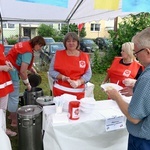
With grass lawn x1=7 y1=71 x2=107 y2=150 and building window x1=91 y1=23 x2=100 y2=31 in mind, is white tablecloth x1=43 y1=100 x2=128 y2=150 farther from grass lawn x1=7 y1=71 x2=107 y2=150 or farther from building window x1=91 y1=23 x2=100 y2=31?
building window x1=91 y1=23 x2=100 y2=31

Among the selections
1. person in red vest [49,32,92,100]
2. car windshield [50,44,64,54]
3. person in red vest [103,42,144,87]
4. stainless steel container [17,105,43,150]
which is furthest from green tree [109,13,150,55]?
stainless steel container [17,105,43,150]

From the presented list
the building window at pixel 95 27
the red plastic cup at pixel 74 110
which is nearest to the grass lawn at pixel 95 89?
the red plastic cup at pixel 74 110

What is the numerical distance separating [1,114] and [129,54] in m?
1.63

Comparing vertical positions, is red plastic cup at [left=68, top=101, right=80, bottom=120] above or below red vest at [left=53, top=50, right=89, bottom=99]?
below

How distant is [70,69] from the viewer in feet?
8.16

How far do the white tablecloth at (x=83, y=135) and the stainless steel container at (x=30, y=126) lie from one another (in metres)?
Result: 0.33

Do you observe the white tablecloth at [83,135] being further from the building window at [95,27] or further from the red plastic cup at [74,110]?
the building window at [95,27]

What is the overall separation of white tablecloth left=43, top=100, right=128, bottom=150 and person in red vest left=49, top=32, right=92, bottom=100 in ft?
1.89

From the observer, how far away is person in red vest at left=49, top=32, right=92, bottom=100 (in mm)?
2486

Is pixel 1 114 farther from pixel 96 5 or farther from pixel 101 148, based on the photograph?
pixel 96 5

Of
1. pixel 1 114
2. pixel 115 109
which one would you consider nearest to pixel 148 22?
pixel 115 109

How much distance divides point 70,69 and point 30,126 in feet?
2.66

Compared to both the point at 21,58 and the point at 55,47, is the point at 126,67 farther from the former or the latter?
the point at 55,47

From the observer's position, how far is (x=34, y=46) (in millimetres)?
2914
